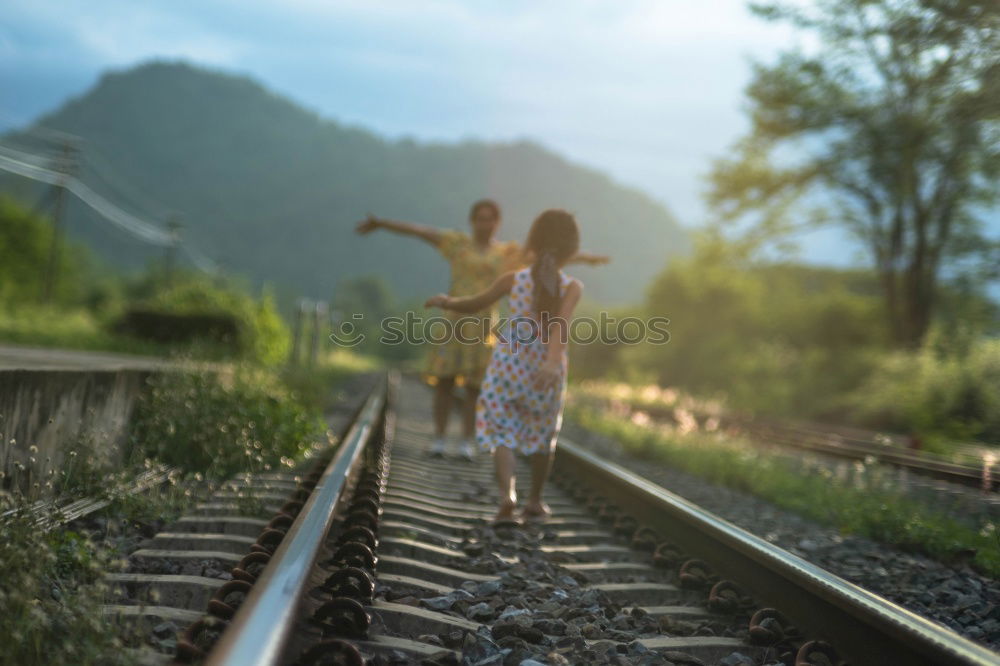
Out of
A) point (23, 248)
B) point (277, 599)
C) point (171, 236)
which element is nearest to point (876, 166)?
point (277, 599)

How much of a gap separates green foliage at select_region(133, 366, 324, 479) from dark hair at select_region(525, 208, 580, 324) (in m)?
1.80

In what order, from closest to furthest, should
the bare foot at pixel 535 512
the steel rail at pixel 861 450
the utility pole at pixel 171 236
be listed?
1. the bare foot at pixel 535 512
2. the steel rail at pixel 861 450
3. the utility pole at pixel 171 236

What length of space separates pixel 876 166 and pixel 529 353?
18282mm

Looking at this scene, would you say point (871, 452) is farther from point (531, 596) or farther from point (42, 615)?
point (42, 615)

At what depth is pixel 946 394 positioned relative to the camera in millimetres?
11281

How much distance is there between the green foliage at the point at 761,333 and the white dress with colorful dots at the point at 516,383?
14914 millimetres

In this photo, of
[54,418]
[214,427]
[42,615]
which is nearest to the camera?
[42,615]

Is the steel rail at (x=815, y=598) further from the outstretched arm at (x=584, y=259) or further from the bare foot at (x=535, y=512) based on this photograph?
the outstretched arm at (x=584, y=259)

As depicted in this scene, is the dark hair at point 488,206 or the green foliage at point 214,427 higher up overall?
the dark hair at point 488,206

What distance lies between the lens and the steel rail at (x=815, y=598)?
2197mm

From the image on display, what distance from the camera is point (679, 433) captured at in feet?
32.6

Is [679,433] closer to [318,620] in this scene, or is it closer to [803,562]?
[803,562]

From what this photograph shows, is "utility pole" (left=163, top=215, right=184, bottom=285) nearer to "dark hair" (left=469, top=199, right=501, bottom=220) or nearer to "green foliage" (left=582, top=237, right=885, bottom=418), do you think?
"green foliage" (left=582, top=237, right=885, bottom=418)

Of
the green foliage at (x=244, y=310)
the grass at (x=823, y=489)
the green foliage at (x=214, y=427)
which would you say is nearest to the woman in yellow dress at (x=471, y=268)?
the green foliage at (x=214, y=427)
